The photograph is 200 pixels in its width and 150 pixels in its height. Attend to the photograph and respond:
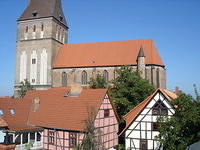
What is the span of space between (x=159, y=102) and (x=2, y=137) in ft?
43.5

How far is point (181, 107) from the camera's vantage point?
1828 cm

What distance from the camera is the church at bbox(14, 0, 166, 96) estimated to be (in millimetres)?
52312

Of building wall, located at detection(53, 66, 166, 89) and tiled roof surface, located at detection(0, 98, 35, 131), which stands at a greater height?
building wall, located at detection(53, 66, 166, 89)

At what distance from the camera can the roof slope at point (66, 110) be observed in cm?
2363

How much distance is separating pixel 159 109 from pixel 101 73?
2947cm

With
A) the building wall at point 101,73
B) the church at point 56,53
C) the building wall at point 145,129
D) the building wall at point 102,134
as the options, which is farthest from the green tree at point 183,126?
the church at point 56,53

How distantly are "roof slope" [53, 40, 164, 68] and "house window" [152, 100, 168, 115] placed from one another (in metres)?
26.1

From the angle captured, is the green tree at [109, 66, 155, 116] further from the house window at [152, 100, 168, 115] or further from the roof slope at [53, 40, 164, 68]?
the roof slope at [53, 40, 164, 68]

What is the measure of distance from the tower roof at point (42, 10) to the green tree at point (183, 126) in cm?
4127

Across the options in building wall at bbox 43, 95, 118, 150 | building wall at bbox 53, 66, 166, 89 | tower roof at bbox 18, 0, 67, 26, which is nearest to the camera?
building wall at bbox 43, 95, 118, 150

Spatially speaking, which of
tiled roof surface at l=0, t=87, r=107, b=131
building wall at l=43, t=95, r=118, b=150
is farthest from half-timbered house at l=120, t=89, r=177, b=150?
tiled roof surface at l=0, t=87, r=107, b=131

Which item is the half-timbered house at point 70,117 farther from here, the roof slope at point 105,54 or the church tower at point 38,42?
the church tower at point 38,42

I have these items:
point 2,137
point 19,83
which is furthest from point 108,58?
point 2,137

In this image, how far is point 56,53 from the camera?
56.5 metres
